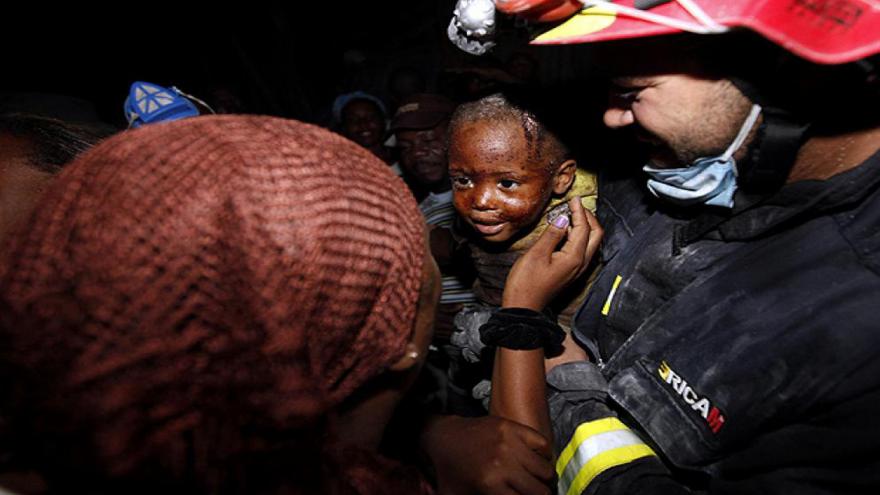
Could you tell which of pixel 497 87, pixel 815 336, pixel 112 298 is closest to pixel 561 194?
pixel 497 87

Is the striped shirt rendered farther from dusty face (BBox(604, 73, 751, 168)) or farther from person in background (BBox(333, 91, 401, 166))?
person in background (BBox(333, 91, 401, 166))

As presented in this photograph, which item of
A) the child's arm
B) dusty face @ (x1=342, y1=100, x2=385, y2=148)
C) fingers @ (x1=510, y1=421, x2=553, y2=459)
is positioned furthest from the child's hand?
dusty face @ (x1=342, y1=100, x2=385, y2=148)

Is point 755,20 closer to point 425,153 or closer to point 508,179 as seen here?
point 508,179

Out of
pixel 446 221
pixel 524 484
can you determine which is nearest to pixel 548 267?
pixel 524 484

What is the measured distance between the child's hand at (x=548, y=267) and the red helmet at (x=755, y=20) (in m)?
0.78

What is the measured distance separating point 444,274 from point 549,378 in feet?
4.62

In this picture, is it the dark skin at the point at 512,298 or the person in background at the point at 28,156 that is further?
the person in background at the point at 28,156

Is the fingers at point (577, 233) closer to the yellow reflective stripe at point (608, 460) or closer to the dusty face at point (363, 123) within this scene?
the yellow reflective stripe at point (608, 460)

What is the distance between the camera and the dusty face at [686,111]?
1.50 metres

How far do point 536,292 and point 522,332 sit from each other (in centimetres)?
22

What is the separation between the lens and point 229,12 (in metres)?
10.0

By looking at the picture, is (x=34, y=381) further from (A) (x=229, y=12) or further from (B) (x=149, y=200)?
(A) (x=229, y=12)

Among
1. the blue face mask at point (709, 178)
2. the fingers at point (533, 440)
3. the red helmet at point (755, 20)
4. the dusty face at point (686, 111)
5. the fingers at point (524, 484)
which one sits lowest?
the fingers at point (524, 484)

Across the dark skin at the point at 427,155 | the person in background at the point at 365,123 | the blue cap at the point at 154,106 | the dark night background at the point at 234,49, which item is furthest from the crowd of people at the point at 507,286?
the dark night background at the point at 234,49
